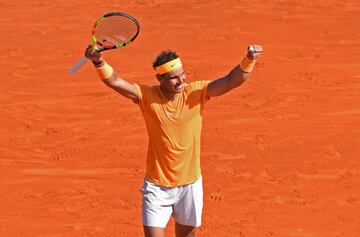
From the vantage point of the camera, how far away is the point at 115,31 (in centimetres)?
655

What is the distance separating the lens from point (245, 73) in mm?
5957

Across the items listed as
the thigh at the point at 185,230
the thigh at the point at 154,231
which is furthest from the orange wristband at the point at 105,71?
the thigh at the point at 185,230

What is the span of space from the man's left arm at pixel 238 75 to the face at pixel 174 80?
0.77 ft

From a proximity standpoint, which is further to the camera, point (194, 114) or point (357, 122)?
point (357, 122)

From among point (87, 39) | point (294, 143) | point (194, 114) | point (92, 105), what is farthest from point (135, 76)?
point (194, 114)

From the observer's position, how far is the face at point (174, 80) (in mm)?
5965

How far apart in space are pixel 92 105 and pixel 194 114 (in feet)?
19.6

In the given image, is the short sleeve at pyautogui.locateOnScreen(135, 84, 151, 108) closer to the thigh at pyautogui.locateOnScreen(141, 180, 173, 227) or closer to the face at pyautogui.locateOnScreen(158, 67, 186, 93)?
the face at pyautogui.locateOnScreen(158, 67, 186, 93)

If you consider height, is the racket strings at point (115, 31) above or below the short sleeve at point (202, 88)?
above

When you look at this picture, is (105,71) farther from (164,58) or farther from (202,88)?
(202,88)

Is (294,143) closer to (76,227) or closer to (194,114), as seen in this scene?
(76,227)

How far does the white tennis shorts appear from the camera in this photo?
6.15m

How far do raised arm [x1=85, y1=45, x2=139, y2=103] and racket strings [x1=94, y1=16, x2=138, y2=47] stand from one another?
0.52 meters

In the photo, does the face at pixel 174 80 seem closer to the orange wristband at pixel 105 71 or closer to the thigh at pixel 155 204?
the orange wristband at pixel 105 71
